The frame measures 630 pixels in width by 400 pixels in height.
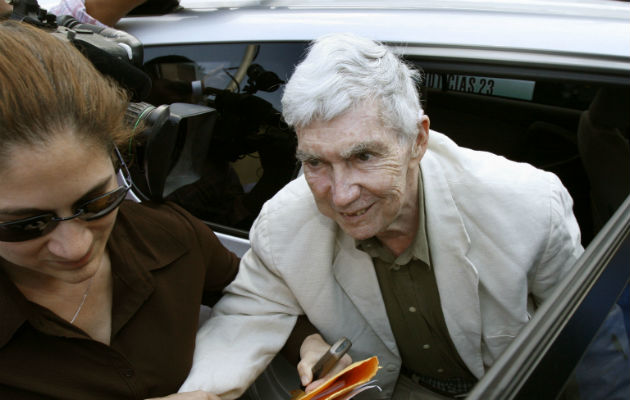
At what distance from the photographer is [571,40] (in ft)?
5.59

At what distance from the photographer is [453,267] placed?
1647mm

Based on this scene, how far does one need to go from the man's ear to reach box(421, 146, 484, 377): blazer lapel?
0.49 ft

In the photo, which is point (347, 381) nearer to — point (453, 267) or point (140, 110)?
point (453, 267)

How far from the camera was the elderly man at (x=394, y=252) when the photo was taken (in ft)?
4.76

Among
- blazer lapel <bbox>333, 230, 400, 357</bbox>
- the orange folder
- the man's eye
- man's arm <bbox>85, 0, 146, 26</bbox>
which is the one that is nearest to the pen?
the orange folder

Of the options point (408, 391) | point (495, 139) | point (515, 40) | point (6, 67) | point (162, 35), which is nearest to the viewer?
point (6, 67)

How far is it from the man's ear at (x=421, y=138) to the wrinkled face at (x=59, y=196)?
2.73 feet

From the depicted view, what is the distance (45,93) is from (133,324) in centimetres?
68

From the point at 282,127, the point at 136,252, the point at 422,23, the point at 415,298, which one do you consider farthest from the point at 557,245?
the point at 136,252

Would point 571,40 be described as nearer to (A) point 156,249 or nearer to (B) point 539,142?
(B) point 539,142

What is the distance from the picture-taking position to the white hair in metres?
1.36

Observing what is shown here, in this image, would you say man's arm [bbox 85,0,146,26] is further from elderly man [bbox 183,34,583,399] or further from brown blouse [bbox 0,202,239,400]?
elderly man [bbox 183,34,583,399]

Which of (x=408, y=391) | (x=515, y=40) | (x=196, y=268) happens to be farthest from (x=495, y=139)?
(x=196, y=268)

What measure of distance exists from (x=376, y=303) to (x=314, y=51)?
0.81m
